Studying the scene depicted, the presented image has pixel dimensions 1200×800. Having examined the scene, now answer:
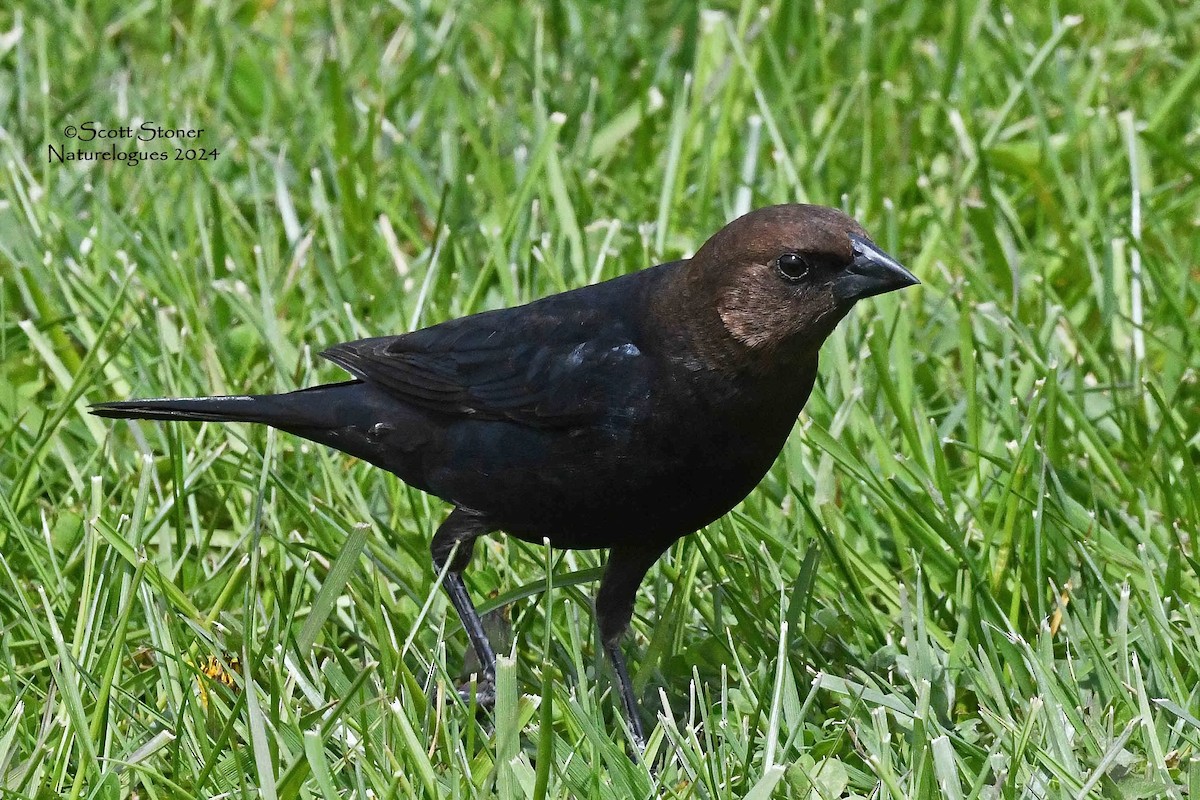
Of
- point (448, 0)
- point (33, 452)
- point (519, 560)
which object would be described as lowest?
point (519, 560)

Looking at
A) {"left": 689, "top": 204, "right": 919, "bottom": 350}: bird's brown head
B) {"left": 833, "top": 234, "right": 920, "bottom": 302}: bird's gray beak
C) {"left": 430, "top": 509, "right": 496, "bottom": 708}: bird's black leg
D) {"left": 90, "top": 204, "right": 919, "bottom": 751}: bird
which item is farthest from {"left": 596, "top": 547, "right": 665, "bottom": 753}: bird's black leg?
{"left": 833, "top": 234, "right": 920, "bottom": 302}: bird's gray beak

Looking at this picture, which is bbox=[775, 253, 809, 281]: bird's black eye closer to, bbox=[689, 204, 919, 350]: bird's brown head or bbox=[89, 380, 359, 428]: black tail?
bbox=[689, 204, 919, 350]: bird's brown head

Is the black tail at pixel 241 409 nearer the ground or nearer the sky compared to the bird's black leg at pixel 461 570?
nearer the sky

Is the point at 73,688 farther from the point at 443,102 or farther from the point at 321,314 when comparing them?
the point at 443,102

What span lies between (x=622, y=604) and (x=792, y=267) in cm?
84

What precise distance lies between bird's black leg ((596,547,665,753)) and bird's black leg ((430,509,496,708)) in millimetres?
253

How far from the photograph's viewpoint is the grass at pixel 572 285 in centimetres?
309

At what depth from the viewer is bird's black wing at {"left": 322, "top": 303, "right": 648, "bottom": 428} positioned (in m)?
3.27

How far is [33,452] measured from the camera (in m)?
3.88

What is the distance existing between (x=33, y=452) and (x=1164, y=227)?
3.47 metres

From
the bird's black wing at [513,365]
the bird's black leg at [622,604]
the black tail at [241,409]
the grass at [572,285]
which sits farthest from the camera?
the black tail at [241,409]

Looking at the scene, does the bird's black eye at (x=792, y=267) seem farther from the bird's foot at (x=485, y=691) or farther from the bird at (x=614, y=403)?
the bird's foot at (x=485, y=691)

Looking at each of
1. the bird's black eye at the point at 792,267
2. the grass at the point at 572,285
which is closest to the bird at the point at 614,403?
the bird's black eye at the point at 792,267

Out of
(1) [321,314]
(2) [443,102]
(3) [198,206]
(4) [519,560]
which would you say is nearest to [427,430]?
(4) [519,560]
